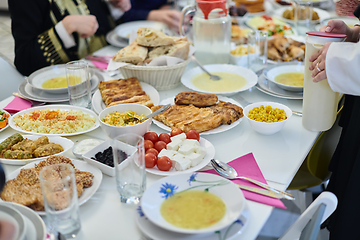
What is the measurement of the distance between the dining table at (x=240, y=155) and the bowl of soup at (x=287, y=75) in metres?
0.07

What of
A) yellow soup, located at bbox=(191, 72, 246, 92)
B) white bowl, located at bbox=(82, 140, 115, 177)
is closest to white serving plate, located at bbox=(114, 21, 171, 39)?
yellow soup, located at bbox=(191, 72, 246, 92)

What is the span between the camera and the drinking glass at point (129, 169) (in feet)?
3.17

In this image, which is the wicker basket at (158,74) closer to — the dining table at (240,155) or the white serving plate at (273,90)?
the dining table at (240,155)

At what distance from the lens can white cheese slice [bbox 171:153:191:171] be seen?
110cm

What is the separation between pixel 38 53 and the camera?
2.18m

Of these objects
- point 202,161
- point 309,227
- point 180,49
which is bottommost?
point 309,227

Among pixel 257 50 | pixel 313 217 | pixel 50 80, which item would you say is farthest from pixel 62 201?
pixel 257 50

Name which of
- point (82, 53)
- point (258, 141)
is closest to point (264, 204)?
point (258, 141)

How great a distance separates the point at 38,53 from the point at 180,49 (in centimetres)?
98

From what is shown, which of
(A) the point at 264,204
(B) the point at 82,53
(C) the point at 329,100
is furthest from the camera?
(B) the point at 82,53

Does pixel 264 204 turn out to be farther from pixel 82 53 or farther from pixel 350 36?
pixel 82 53

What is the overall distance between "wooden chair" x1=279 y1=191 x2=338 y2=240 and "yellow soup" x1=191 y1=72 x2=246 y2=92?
2.62 feet

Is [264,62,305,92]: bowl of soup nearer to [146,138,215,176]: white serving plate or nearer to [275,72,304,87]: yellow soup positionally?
[275,72,304,87]: yellow soup

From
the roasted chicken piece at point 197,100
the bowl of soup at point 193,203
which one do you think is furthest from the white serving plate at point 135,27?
the bowl of soup at point 193,203
